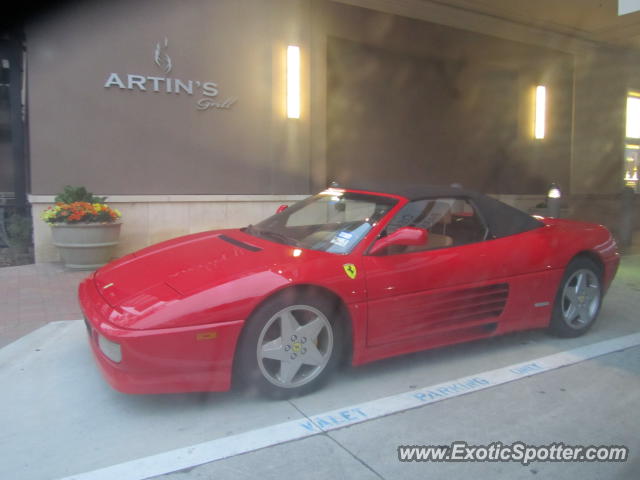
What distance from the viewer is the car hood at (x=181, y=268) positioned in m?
3.39

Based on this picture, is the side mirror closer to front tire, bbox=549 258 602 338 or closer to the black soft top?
the black soft top

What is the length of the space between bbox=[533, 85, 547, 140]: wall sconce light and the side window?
899cm

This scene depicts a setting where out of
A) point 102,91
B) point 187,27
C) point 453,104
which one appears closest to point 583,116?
point 453,104

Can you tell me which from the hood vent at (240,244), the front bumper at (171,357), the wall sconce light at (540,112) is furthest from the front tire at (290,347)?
the wall sconce light at (540,112)

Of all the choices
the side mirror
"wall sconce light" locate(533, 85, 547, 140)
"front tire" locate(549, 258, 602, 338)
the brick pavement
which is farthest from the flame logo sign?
"wall sconce light" locate(533, 85, 547, 140)

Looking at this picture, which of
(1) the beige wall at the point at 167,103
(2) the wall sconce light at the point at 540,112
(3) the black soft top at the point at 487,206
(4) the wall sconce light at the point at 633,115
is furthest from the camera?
(4) the wall sconce light at the point at 633,115

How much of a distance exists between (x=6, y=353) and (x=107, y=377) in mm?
1640

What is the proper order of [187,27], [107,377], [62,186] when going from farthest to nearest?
1. [187,27]
2. [62,186]
3. [107,377]

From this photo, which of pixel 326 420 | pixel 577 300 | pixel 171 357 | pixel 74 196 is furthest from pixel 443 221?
pixel 74 196

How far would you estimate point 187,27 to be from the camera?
28.2ft

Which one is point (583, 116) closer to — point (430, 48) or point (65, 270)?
point (430, 48)

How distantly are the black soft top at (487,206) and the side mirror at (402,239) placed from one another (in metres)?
0.58

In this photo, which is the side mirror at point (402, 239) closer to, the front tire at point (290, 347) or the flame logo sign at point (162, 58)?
the front tire at point (290, 347)

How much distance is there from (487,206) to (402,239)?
1199mm
